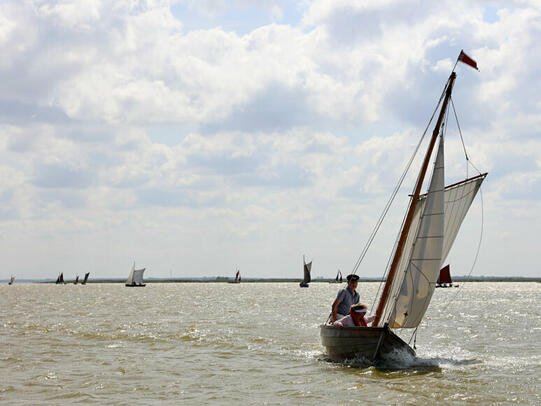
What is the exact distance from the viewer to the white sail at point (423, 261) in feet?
65.0

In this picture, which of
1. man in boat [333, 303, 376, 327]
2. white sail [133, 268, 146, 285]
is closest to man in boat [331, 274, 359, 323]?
man in boat [333, 303, 376, 327]

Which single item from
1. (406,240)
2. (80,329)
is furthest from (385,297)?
(80,329)

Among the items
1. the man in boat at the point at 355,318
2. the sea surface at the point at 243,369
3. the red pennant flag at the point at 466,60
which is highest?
the red pennant flag at the point at 466,60

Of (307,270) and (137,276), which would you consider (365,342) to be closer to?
(307,270)

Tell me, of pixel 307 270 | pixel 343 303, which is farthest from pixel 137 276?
pixel 343 303

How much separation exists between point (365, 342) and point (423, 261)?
317 cm

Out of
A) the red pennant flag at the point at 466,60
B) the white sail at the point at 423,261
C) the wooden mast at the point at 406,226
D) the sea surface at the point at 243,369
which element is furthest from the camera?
the wooden mast at the point at 406,226

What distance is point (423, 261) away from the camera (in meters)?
20.0

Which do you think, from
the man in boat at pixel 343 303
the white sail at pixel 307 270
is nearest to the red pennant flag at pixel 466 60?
the man in boat at pixel 343 303

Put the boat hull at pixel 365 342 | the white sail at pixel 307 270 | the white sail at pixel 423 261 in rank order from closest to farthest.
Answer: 1. the boat hull at pixel 365 342
2. the white sail at pixel 423 261
3. the white sail at pixel 307 270

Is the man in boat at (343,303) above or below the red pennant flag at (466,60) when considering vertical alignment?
below


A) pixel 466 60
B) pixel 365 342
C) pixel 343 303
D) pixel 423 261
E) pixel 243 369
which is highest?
pixel 466 60

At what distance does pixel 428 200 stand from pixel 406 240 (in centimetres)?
241

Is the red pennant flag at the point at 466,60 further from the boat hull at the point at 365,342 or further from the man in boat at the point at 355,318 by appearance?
the boat hull at the point at 365,342
